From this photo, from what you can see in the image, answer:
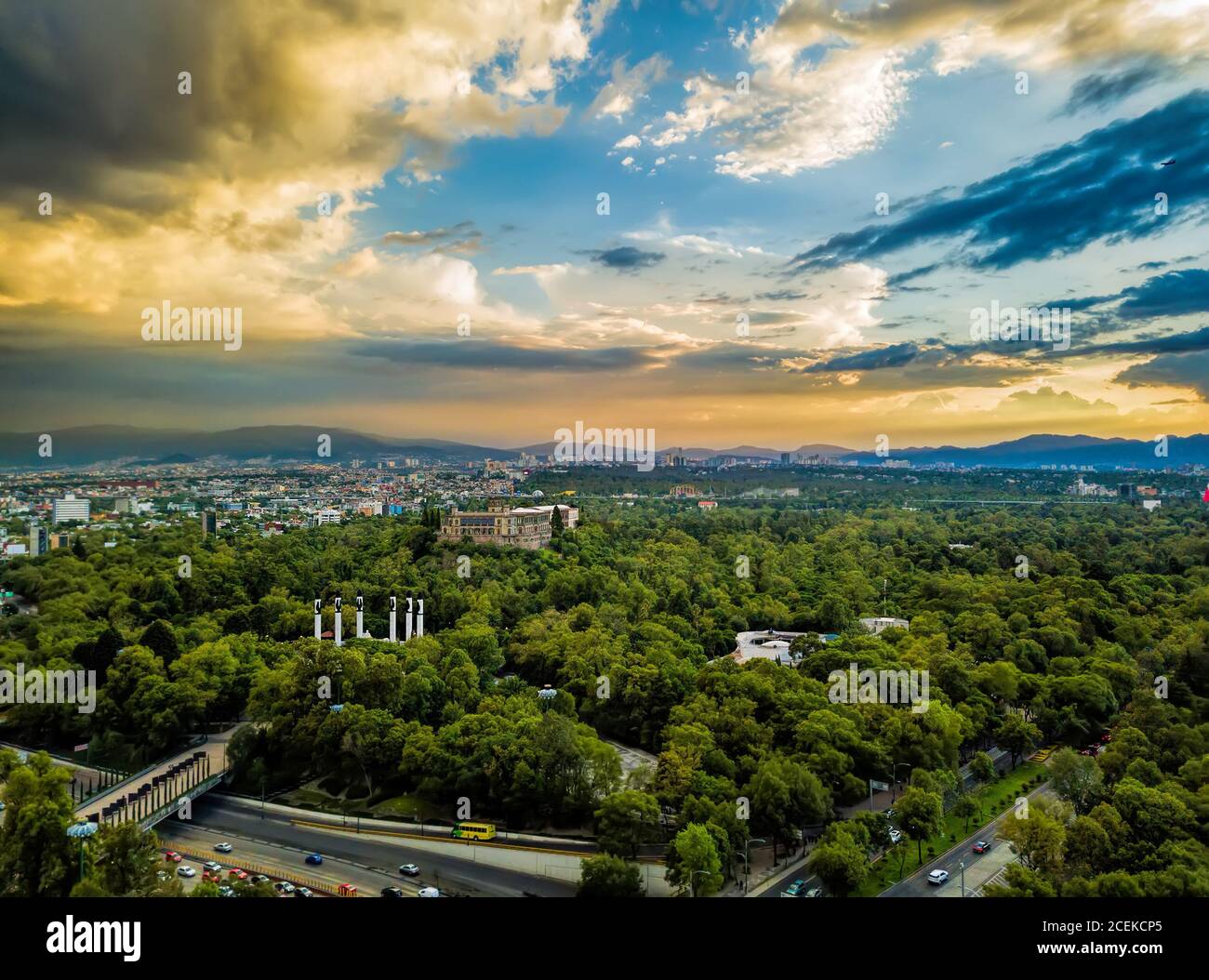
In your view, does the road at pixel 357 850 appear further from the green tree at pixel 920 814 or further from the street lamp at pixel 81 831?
the green tree at pixel 920 814

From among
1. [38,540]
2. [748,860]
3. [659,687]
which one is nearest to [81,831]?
[748,860]

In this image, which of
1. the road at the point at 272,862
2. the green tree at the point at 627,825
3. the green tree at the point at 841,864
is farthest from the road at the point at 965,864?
the road at the point at 272,862

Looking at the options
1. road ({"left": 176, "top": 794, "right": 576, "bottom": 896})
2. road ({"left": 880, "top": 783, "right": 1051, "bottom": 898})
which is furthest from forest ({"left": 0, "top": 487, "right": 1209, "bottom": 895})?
road ({"left": 176, "top": 794, "right": 576, "bottom": 896})

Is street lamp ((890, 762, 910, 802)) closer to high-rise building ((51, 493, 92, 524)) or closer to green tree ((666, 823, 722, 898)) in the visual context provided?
green tree ((666, 823, 722, 898))

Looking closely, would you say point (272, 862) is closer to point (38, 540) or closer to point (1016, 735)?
point (1016, 735)
